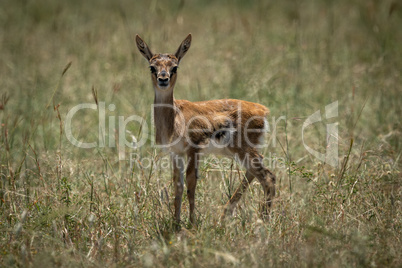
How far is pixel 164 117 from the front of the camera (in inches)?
205

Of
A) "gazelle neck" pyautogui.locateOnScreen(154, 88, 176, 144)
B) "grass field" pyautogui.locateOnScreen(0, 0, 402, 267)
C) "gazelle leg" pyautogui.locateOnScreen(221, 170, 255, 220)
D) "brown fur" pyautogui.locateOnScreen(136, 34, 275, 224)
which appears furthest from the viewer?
"gazelle neck" pyautogui.locateOnScreen(154, 88, 176, 144)

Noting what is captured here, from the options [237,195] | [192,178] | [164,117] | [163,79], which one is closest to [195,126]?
[164,117]

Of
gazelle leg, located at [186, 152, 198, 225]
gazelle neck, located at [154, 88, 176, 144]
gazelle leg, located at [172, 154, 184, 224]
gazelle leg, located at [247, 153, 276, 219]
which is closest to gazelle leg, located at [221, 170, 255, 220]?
gazelle leg, located at [247, 153, 276, 219]

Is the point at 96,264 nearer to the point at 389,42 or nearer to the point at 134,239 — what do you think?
the point at 134,239

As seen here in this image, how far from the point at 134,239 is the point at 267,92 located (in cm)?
350

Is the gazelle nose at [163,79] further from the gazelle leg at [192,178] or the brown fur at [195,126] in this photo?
the gazelle leg at [192,178]

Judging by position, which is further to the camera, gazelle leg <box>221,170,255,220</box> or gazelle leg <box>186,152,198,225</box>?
gazelle leg <box>186,152,198,225</box>

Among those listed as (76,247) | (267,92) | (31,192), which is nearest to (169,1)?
(267,92)

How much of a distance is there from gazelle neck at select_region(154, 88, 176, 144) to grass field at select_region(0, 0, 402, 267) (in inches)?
9.9

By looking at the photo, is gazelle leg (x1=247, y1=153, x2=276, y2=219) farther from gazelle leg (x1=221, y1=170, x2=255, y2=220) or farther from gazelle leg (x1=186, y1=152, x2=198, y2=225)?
gazelle leg (x1=186, y1=152, x2=198, y2=225)

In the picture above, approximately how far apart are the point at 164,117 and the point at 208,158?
29.3 inches

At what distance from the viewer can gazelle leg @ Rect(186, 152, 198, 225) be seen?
4.91 meters

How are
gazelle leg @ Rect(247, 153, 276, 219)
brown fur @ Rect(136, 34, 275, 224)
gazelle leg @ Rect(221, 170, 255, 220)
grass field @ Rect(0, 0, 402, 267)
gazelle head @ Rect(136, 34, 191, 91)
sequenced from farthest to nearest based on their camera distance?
gazelle leg @ Rect(247, 153, 276, 219) < brown fur @ Rect(136, 34, 275, 224) < gazelle head @ Rect(136, 34, 191, 91) < gazelle leg @ Rect(221, 170, 255, 220) < grass field @ Rect(0, 0, 402, 267)

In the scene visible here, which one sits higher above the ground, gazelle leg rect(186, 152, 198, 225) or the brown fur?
the brown fur
